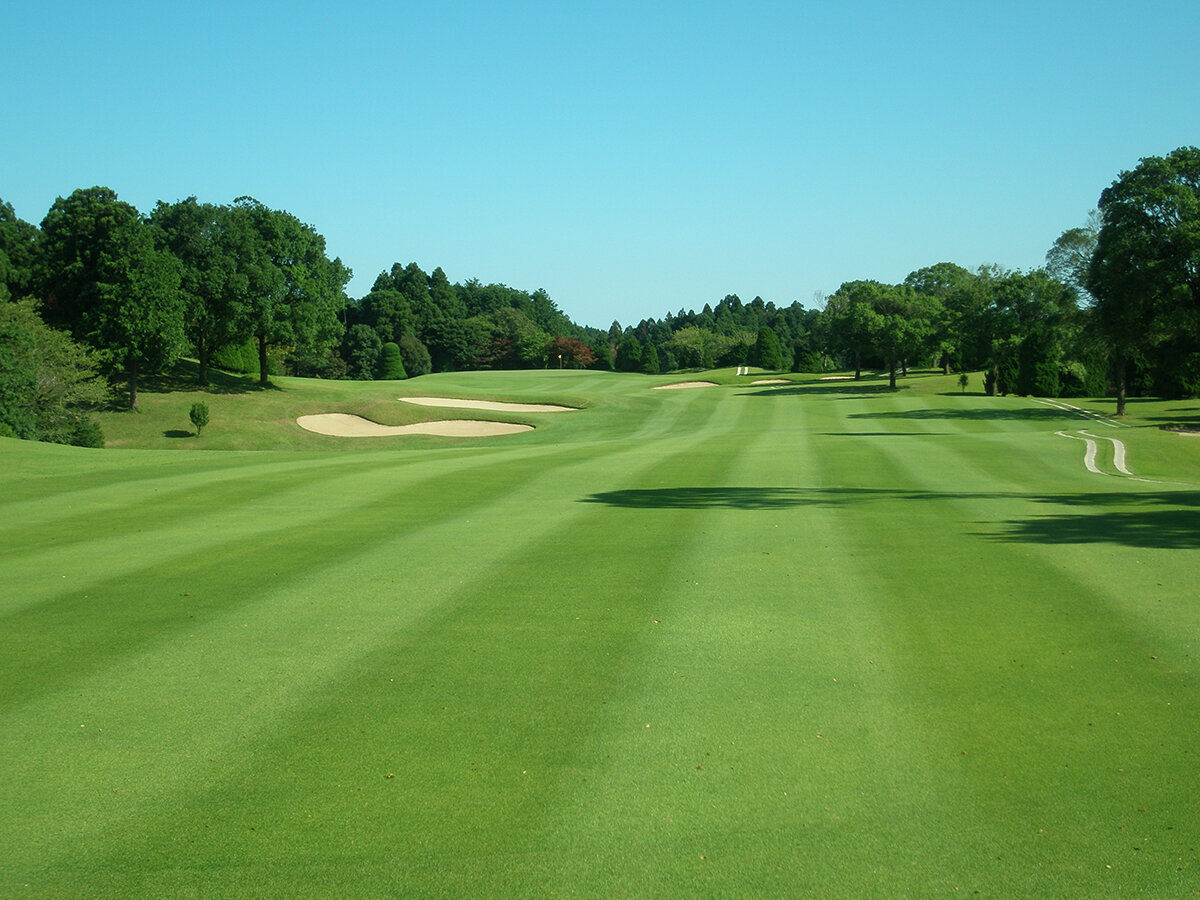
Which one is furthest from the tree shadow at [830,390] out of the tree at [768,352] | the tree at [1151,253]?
the tree at [768,352]

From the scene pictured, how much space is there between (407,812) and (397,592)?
4.42m

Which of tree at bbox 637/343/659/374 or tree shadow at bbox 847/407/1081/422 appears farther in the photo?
tree at bbox 637/343/659/374

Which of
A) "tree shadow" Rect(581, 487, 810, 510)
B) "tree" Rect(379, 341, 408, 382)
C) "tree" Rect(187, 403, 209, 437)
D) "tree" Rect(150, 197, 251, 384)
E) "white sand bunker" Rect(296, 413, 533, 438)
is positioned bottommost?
"white sand bunker" Rect(296, 413, 533, 438)

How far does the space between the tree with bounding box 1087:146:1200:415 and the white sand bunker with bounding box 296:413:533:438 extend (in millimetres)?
27669

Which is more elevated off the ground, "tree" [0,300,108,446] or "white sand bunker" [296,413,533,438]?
"tree" [0,300,108,446]

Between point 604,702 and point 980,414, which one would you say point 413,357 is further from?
point 604,702

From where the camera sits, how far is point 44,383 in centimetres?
3841

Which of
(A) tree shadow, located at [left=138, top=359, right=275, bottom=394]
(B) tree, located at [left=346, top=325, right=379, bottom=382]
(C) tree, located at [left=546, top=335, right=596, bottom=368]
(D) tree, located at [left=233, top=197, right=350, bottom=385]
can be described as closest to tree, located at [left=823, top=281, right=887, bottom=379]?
(D) tree, located at [left=233, top=197, right=350, bottom=385]

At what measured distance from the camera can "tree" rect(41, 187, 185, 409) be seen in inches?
1729

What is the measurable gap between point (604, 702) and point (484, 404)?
155 ft

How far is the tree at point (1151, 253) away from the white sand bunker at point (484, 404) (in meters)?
27.6

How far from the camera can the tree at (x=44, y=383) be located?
34.3 metres

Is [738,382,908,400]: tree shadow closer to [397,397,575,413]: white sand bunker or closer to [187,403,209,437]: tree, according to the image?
[397,397,575,413]: white sand bunker

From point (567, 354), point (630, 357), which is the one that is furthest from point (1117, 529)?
point (630, 357)
